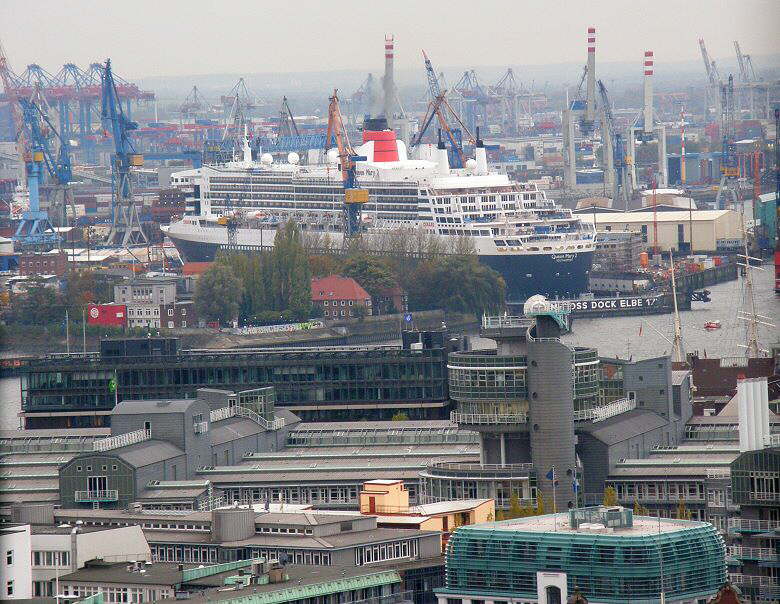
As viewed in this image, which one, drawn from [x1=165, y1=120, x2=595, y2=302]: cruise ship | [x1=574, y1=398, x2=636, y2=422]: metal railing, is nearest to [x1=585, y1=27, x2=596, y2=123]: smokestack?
[x1=165, y1=120, x2=595, y2=302]: cruise ship

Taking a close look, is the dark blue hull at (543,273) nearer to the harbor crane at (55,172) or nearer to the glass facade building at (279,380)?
the harbor crane at (55,172)

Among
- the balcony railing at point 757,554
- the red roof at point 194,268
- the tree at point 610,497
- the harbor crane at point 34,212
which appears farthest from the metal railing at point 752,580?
the harbor crane at point 34,212

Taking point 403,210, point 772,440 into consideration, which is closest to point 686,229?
point 403,210

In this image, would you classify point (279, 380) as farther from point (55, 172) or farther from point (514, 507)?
point (55, 172)

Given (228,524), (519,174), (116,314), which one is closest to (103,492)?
(228,524)

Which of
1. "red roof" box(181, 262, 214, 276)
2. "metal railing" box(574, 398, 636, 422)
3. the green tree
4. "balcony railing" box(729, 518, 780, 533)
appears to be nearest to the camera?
"balcony railing" box(729, 518, 780, 533)

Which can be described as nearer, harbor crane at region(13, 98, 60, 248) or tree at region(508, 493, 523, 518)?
tree at region(508, 493, 523, 518)

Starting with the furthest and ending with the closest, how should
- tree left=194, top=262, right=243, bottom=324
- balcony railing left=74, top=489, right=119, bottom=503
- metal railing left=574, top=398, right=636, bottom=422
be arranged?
tree left=194, top=262, right=243, bottom=324 < balcony railing left=74, top=489, right=119, bottom=503 < metal railing left=574, top=398, right=636, bottom=422

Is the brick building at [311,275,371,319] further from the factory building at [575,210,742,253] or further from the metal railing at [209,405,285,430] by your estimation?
the metal railing at [209,405,285,430]
